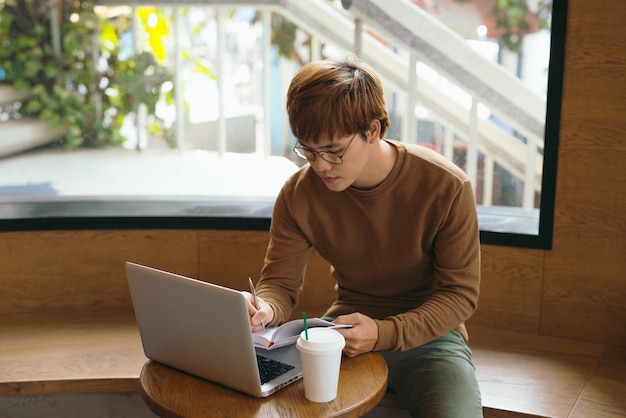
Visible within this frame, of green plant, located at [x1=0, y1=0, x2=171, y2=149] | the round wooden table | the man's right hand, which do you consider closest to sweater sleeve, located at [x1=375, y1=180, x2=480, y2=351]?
the round wooden table

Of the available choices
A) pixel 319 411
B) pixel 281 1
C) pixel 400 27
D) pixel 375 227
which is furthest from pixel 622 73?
pixel 319 411

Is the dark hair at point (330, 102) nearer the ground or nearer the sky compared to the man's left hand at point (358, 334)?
nearer the sky

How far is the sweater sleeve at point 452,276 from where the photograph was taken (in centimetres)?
176

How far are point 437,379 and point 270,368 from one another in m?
0.42

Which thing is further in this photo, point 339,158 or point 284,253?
point 284,253

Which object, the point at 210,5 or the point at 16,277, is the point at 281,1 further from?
the point at 16,277

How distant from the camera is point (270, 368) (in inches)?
62.5

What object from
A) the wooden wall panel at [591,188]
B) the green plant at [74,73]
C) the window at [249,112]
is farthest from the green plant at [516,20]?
the green plant at [74,73]

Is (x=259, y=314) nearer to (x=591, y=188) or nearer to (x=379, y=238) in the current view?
(x=379, y=238)

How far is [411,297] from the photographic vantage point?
6.40ft

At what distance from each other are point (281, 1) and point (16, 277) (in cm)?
137

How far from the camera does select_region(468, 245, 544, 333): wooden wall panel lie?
94.6 inches

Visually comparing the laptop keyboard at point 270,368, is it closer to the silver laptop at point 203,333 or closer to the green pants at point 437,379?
the silver laptop at point 203,333

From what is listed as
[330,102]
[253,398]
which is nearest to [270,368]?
[253,398]
